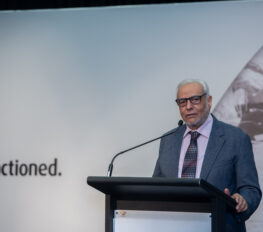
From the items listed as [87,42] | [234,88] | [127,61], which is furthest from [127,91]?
[234,88]

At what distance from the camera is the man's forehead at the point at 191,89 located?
3.18m

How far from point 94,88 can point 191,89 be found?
1.70 metres

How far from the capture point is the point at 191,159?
3.07 metres

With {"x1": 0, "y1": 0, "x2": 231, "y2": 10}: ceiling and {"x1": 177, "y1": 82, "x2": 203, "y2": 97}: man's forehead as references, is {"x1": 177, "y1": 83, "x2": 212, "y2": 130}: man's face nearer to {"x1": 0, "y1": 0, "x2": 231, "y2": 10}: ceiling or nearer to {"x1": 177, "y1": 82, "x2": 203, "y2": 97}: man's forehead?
{"x1": 177, "y1": 82, "x2": 203, "y2": 97}: man's forehead

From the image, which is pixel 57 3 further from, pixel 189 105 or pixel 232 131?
pixel 232 131

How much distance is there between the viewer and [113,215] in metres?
2.47

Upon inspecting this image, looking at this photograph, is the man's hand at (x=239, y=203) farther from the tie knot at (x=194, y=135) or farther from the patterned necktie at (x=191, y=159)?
the tie knot at (x=194, y=135)

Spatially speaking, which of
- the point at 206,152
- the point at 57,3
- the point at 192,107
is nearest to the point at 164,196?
the point at 206,152

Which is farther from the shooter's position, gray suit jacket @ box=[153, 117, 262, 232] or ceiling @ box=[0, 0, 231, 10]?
ceiling @ box=[0, 0, 231, 10]

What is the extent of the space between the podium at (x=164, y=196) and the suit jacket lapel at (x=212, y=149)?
492 millimetres

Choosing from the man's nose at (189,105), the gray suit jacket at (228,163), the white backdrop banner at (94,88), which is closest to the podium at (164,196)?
the gray suit jacket at (228,163)

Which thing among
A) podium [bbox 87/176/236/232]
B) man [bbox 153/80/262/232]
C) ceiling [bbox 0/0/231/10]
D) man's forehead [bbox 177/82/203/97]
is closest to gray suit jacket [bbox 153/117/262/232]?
man [bbox 153/80/262/232]

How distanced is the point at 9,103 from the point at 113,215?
2719 mm

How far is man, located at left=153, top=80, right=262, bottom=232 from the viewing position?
2908mm
